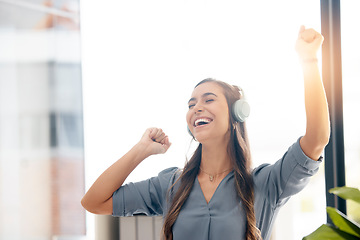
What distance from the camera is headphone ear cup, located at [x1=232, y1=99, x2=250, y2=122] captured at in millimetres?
1418

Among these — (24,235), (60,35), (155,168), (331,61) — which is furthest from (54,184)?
(331,61)

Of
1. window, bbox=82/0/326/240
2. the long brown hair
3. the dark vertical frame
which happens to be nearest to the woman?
the long brown hair

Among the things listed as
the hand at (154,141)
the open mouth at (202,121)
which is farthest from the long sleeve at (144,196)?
the open mouth at (202,121)

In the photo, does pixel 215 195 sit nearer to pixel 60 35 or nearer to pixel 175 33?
pixel 175 33

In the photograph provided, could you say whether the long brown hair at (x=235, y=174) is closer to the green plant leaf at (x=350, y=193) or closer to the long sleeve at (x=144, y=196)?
the long sleeve at (x=144, y=196)

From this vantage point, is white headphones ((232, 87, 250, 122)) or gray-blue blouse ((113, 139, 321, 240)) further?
white headphones ((232, 87, 250, 122))

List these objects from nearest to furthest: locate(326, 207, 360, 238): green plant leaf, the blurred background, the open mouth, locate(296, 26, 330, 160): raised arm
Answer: locate(326, 207, 360, 238): green plant leaf → locate(296, 26, 330, 160): raised arm → the open mouth → the blurred background

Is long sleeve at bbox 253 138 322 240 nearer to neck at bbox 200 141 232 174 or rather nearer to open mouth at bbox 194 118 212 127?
neck at bbox 200 141 232 174

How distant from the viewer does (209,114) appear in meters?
1.44

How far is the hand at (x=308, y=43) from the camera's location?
1.22m

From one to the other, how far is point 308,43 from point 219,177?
56 cm

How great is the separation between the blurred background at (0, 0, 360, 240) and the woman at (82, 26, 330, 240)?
0.23m

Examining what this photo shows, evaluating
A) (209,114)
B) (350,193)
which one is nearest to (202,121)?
(209,114)

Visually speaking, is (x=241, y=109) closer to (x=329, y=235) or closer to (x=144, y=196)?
(x=144, y=196)
